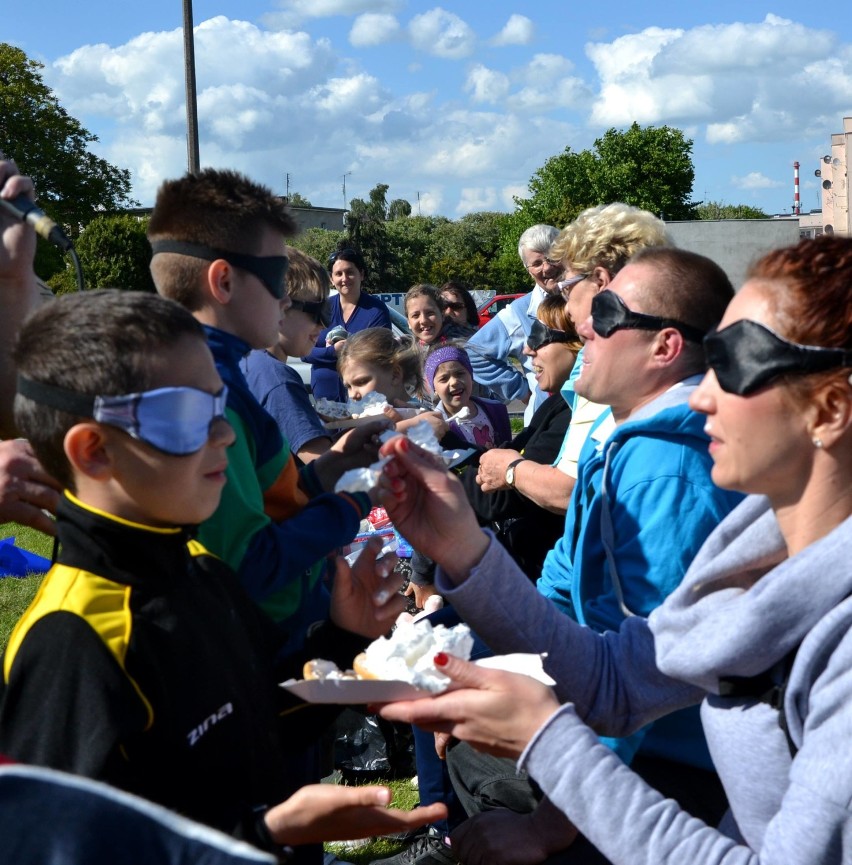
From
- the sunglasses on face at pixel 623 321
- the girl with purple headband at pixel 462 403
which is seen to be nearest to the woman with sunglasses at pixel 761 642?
the sunglasses on face at pixel 623 321

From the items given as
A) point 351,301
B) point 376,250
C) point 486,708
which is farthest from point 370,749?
point 376,250

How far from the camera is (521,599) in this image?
2.70m

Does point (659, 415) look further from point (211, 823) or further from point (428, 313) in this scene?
point (428, 313)

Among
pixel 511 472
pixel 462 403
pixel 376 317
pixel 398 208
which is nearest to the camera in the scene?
pixel 511 472

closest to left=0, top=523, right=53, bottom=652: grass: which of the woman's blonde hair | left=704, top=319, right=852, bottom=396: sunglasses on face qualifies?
the woman's blonde hair

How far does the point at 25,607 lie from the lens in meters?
7.37

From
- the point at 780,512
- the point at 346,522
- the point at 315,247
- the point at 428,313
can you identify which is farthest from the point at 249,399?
the point at 315,247

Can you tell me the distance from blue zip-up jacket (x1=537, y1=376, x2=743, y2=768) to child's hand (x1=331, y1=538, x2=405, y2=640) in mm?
665

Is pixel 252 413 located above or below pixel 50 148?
below

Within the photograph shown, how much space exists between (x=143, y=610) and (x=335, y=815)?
0.55 meters

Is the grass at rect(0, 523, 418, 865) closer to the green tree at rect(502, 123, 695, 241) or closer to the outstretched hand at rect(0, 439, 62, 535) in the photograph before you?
the outstretched hand at rect(0, 439, 62, 535)

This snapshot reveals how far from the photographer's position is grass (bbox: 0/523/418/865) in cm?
449

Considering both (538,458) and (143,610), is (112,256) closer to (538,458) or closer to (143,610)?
(538,458)

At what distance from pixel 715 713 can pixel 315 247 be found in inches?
2456
